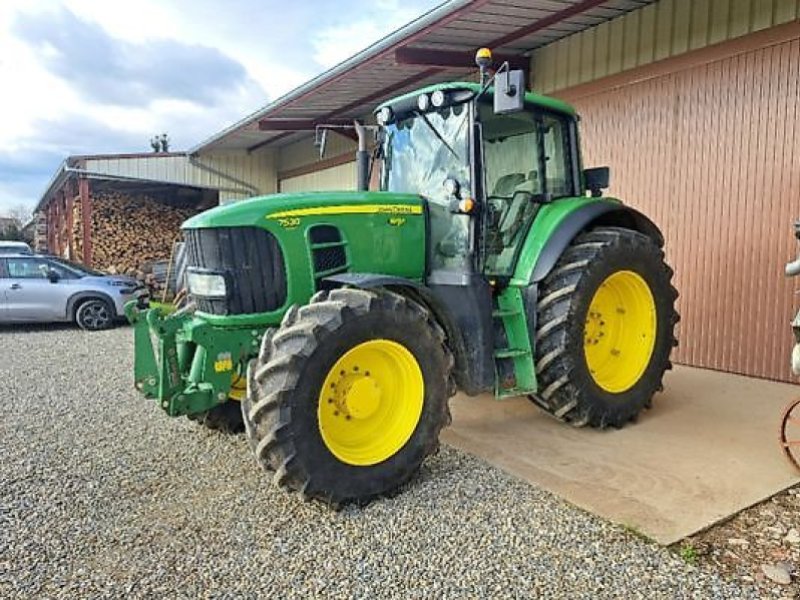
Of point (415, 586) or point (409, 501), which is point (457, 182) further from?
point (415, 586)

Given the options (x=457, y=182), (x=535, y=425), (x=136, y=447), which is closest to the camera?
(x=457, y=182)

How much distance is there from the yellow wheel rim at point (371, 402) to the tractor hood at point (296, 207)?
0.90 m

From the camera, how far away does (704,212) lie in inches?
255

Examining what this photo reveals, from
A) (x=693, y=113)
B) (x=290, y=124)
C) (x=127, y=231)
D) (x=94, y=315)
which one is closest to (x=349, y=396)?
(x=693, y=113)

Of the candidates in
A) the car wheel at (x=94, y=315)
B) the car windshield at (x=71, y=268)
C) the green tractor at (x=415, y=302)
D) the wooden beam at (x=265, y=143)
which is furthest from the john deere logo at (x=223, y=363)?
the wooden beam at (x=265, y=143)

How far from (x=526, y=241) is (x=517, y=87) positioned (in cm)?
117

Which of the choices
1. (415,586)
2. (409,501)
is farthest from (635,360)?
(415,586)

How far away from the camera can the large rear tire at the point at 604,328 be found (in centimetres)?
418

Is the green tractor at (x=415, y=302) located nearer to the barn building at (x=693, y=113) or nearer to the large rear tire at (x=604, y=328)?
the large rear tire at (x=604, y=328)

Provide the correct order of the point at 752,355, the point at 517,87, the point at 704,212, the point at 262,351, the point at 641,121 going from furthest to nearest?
the point at 641,121 < the point at 704,212 < the point at 752,355 < the point at 517,87 < the point at 262,351

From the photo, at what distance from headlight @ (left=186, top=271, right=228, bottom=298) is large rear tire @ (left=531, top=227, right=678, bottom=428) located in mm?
2028

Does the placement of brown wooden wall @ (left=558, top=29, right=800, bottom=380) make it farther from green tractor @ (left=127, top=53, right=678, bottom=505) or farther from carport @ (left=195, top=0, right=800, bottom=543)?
green tractor @ (left=127, top=53, right=678, bottom=505)

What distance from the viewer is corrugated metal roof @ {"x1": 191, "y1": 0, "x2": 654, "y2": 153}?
6.61 meters

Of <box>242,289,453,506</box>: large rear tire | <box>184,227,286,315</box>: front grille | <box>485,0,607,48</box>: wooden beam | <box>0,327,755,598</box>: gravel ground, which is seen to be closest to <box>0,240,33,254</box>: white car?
<box>0,327,755,598</box>: gravel ground
